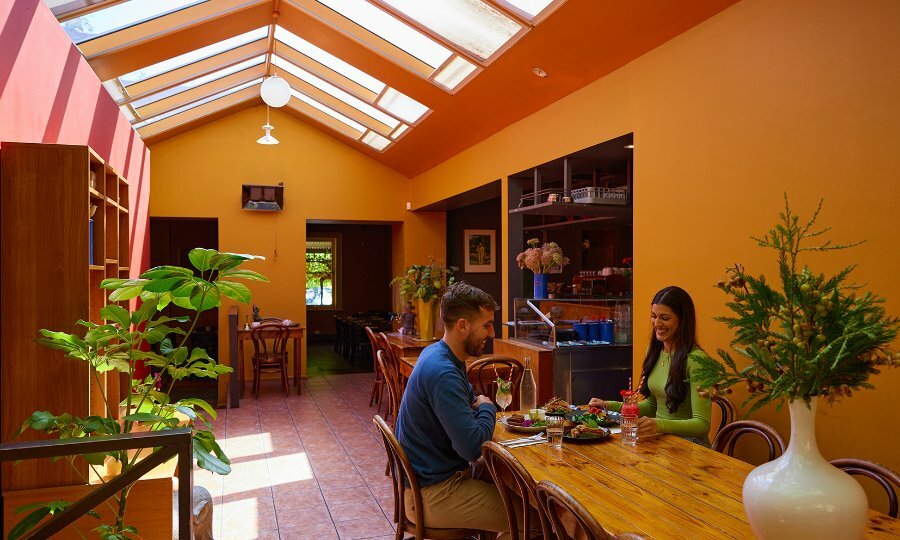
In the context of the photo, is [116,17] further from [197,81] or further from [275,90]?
[197,81]

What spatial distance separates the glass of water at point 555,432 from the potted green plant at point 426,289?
12.9ft

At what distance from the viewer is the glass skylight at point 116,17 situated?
15.8 ft

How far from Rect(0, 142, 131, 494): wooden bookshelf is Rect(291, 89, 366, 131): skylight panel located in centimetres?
583

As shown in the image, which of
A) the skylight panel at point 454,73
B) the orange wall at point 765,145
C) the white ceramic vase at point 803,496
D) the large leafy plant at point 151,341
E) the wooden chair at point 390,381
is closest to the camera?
the white ceramic vase at point 803,496

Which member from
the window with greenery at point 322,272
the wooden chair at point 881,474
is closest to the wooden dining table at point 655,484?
the wooden chair at point 881,474

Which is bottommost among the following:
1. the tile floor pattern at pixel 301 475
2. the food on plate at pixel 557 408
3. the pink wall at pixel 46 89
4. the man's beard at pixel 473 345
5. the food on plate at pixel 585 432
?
the tile floor pattern at pixel 301 475

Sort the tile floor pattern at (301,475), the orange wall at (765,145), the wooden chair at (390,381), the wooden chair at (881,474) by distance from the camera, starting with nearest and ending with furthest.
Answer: the wooden chair at (881,474)
the orange wall at (765,145)
the tile floor pattern at (301,475)
the wooden chair at (390,381)

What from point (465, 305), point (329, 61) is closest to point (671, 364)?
point (465, 305)

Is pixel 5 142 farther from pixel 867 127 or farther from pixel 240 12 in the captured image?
pixel 867 127

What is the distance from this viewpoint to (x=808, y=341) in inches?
62.4

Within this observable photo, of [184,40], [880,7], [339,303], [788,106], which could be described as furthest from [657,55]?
[339,303]

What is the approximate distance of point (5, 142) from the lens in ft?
10.1

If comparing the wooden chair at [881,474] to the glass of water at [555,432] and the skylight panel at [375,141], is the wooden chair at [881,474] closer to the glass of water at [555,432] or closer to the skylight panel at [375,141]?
the glass of water at [555,432]

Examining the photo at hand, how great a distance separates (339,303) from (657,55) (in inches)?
441
